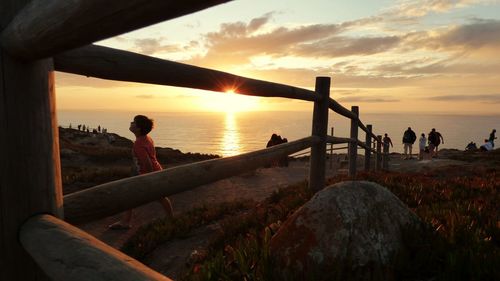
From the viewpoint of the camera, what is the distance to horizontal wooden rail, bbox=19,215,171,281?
0.96m

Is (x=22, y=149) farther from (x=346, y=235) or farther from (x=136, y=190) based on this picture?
(x=346, y=235)

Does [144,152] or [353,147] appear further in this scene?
[353,147]

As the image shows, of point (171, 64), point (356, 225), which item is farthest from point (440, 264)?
point (171, 64)

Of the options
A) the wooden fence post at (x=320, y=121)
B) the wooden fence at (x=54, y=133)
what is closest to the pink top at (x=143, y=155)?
the wooden fence post at (x=320, y=121)

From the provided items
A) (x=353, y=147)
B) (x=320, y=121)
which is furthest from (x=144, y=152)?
(x=353, y=147)

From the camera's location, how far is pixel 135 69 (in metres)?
1.79

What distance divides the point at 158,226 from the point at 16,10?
4.79 meters

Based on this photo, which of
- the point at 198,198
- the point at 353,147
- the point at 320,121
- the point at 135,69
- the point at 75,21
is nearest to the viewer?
the point at 75,21

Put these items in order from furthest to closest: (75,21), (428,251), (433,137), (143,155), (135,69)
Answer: (433,137) → (143,155) → (428,251) → (135,69) → (75,21)

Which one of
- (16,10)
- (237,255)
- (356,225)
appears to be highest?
(16,10)

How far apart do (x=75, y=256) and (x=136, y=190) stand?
799mm

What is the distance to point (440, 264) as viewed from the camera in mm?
2631

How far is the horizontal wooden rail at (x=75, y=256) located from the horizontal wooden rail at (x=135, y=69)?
23.6 inches

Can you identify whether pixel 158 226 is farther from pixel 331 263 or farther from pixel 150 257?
pixel 331 263
